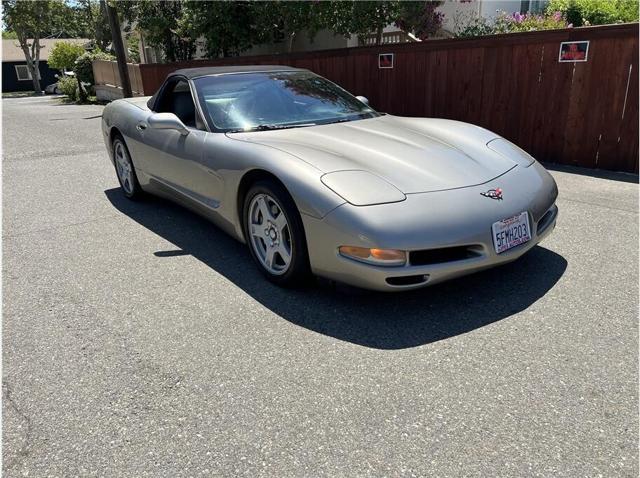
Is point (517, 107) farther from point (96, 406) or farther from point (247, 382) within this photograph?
point (96, 406)

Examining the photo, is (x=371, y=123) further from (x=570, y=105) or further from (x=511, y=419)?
(x=570, y=105)

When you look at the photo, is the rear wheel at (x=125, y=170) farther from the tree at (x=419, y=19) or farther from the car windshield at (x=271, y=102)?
the tree at (x=419, y=19)

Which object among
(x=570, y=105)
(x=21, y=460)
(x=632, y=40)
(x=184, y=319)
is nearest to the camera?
(x=21, y=460)

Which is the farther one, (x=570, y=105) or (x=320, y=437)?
(x=570, y=105)

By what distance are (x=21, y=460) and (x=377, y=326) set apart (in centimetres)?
174

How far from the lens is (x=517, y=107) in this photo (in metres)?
6.94

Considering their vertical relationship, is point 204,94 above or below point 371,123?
above

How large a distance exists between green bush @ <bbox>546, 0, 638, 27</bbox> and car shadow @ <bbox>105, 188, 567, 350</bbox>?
12.7 metres

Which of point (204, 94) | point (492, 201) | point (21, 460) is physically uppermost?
point (204, 94)

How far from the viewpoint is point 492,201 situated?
2926mm

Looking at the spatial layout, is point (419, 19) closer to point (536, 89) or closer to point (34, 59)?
point (536, 89)

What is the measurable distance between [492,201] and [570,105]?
14.0 feet

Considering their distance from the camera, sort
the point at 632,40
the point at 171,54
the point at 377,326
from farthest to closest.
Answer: the point at 171,54, the point at 632,40, the point at 377,326

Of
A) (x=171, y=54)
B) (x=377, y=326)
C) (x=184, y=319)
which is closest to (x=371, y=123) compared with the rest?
(x=377, y=326)
